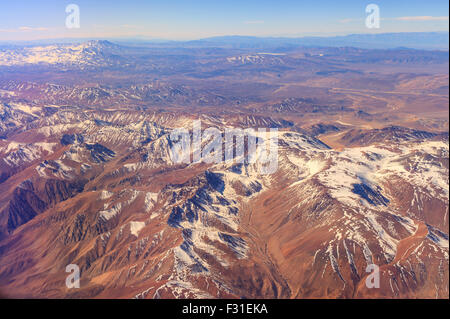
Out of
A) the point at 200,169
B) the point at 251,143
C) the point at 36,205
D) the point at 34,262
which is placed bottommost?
the point at 34,262

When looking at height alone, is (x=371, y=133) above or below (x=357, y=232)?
above

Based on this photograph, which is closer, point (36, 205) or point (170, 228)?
point (170, 228)

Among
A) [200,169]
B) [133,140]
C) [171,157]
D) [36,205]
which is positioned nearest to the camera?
[36,205]

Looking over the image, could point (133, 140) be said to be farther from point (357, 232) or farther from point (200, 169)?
point (357, 232)

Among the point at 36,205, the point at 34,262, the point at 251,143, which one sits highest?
the point at 251,143

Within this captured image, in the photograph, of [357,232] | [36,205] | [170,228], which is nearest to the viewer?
[357,232]

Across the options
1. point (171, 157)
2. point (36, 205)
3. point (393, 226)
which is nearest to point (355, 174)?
point (393, 226)
